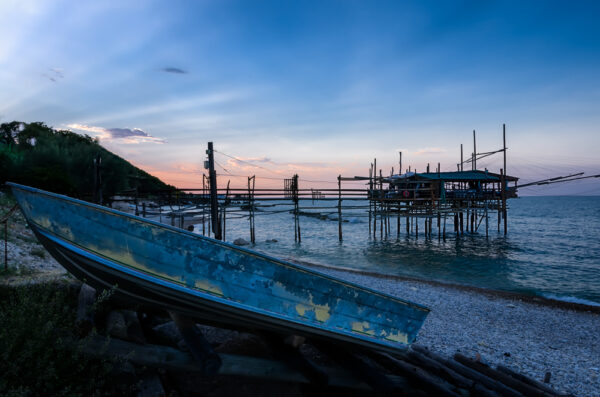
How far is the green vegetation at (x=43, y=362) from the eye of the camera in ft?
9.58

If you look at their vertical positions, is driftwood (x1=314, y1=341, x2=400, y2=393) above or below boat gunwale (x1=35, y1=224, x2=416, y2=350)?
below

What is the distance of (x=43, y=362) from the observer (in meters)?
3.02

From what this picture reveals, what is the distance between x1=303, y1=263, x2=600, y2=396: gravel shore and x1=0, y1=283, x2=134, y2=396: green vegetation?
5.32 meters

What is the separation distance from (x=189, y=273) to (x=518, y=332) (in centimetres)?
774

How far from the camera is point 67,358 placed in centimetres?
329

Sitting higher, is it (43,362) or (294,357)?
(43,362)

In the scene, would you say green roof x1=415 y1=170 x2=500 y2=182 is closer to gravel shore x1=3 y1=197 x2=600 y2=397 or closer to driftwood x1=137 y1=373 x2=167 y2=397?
gravel shore x1=3 y1=197 x2=600 y2=397

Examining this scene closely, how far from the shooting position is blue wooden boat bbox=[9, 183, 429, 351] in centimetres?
364

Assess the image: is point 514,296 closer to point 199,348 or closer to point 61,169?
point 199,348

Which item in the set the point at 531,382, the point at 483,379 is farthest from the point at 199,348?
the point at 531,382

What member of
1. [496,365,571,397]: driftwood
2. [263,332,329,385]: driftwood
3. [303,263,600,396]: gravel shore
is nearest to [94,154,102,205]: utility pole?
[303,263,600,396]: gravel shore

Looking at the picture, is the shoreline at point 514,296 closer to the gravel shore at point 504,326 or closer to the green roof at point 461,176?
the gravel shore at point 504,326

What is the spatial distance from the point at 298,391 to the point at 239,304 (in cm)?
153

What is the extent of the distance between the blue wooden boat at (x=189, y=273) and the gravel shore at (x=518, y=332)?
2.99 m
